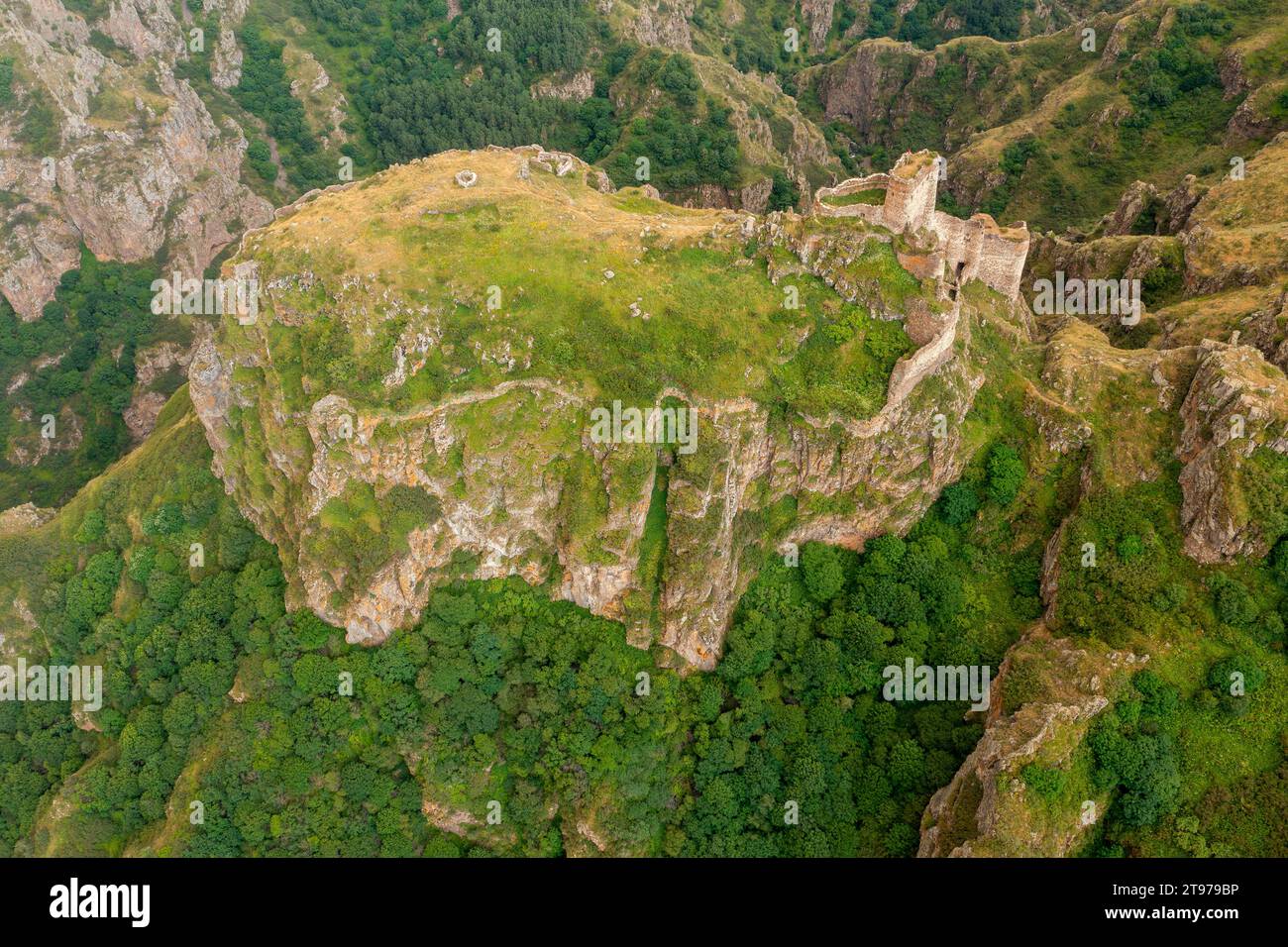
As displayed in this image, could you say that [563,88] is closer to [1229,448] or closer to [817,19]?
[817,19]

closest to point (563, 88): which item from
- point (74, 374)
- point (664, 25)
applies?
point (664, 25)

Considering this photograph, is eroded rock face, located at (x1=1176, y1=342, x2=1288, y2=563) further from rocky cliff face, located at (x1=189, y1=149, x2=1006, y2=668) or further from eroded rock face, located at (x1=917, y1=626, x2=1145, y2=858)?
rocky cliff face, located at (x1=189, y1=149, x2=1006, y2=668)

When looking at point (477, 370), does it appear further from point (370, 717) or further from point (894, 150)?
point (894, 150)

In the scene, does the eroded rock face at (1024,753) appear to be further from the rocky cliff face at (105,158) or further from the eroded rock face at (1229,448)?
the rocky cliff face at (105,158)

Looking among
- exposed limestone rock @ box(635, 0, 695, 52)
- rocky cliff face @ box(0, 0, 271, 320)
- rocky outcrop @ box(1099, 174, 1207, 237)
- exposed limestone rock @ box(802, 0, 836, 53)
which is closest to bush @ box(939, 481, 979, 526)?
rocky outcrop @ box(1099, 174, 1207, 237)

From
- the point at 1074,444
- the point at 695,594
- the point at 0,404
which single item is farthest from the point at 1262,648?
the point at 0,404

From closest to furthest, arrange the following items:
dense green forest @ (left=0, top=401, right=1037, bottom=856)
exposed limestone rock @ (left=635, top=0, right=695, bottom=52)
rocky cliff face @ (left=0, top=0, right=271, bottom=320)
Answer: dense green forest @ (left=0, top=401, right=1037, bottom=856) < rocky cliff face @ (left=0, top=0, right=271, bottom=320) < exposed limestone rock @ (left=635, top=0, right=695, bottom=52)
